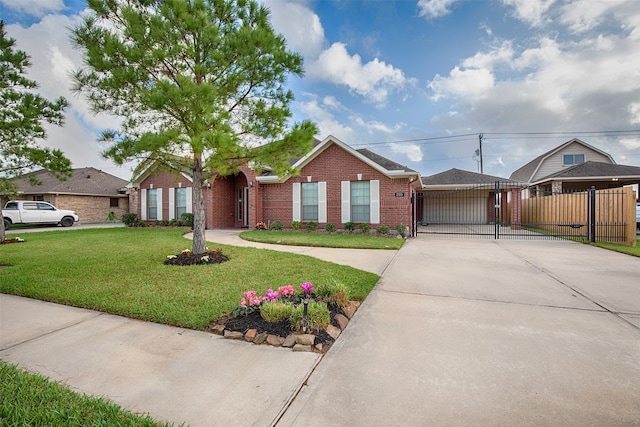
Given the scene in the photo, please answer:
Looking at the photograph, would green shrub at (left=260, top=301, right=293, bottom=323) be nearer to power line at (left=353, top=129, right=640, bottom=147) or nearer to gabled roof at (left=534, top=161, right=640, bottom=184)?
gabled roof at (left=534, top=161, right=640, bottom=184)

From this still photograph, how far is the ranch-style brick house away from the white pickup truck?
9068mm

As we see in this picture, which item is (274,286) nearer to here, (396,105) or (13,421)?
(13,421)

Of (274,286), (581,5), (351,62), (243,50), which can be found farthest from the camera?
(351,62)

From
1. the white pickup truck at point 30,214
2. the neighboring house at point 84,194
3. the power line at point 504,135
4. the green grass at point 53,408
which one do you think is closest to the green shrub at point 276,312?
the green grass at point 53,408

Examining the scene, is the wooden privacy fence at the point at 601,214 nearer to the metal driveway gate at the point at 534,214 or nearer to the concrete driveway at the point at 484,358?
the metal driveway gate at the point at 534,214

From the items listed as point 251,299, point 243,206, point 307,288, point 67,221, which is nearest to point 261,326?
point 251,299

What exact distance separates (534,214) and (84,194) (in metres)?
31.7

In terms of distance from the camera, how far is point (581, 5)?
29.0 feet

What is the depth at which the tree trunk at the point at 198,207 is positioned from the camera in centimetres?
721

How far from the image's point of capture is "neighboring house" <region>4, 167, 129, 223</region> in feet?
70.4

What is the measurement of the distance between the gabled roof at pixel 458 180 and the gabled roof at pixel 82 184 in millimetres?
24497

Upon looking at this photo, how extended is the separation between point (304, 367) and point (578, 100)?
21647mm

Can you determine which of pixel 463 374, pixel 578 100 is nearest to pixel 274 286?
pixel 463 374

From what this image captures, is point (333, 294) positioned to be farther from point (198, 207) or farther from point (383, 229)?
point (383, 229)
